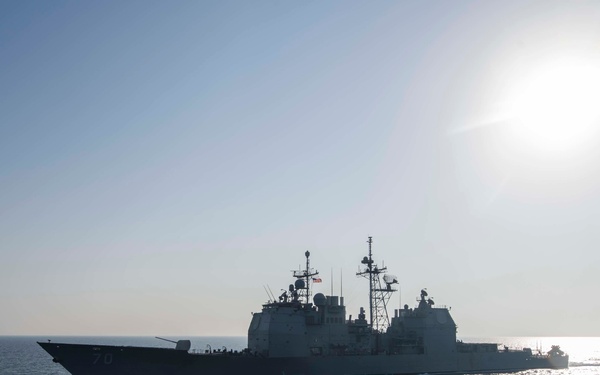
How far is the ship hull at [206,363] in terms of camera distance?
125 ft

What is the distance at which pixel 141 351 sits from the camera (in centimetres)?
3841

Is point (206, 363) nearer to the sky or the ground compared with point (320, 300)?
nearer to the ground

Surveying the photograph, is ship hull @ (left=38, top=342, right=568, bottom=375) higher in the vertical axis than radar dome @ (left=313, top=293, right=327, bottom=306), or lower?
lower

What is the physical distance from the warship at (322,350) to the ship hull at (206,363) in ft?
0.21

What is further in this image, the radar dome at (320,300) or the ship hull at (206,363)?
the radar dome at (320,300)

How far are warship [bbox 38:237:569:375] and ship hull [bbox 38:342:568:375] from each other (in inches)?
2.5

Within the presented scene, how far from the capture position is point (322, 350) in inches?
1750

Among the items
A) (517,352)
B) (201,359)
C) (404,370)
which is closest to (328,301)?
(404,370)

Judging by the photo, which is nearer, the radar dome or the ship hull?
the ship hull

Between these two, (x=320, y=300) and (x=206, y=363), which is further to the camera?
(x=320, y=300)

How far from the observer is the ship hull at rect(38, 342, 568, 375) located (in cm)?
3809

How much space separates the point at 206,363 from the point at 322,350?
9.49m

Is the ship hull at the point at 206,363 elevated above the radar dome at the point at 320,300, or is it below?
below

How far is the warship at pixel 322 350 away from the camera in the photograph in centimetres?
3834
